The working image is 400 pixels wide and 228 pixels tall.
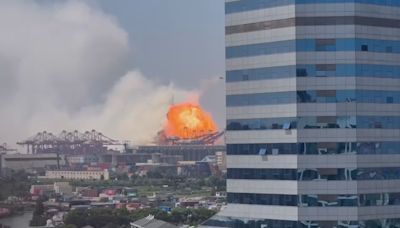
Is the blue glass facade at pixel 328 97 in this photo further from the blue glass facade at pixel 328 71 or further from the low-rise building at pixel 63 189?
the low-rise building at pixel 63 189

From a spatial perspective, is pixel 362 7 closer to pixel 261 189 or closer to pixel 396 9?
pixel 396 9

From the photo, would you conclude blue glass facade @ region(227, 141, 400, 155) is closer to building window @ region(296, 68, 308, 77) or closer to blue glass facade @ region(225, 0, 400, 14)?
building window @ region(296, 68, 308, 77)

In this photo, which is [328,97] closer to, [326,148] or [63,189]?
[326,148]

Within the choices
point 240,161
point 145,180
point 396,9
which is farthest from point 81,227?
point 145,180

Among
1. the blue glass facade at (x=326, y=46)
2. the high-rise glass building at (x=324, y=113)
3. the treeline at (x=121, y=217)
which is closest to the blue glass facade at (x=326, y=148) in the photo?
the high-rise glass building at (x=324, y=113)

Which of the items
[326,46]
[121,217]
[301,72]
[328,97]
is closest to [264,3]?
[326,46]
